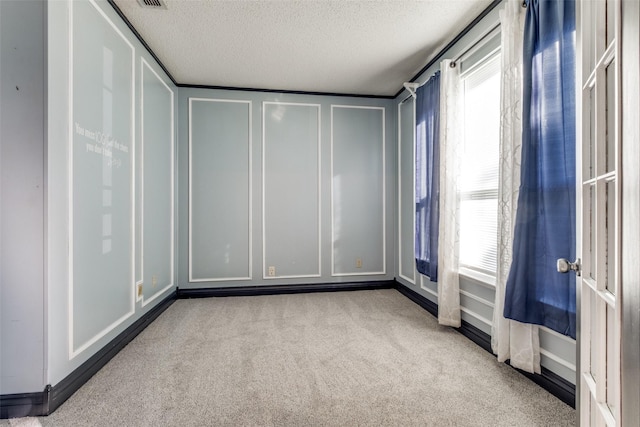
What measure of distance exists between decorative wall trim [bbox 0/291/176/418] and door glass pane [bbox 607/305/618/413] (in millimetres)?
2472

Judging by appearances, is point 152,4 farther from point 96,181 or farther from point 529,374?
point 529,374

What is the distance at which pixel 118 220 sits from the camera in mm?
2494

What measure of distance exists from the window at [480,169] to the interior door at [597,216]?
4.49ft

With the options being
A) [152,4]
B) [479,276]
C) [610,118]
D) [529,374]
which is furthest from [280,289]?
[610,118]

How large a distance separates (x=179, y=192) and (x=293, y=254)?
1638mm

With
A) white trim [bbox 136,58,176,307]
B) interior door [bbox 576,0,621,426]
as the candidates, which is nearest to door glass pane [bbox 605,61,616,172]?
interior door [bbox 576,0,621,426]

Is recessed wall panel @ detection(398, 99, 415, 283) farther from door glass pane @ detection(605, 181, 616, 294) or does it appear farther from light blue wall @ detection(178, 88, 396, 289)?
door glass pane @ detection(605, 181, 616, 294)

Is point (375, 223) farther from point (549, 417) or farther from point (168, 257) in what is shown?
point (549, 417)

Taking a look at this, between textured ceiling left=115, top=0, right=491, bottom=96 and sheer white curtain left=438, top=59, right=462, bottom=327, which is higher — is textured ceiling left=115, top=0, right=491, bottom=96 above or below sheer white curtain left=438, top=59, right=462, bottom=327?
above

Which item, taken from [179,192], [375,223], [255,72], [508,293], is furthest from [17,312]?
[375,223]

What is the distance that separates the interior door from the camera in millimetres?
951

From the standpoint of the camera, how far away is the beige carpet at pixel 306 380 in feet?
5.53

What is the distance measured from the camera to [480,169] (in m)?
2.67

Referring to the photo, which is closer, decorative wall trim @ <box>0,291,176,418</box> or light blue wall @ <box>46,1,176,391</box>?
decorative wall trim @ <box>0,291,176,418</box>
